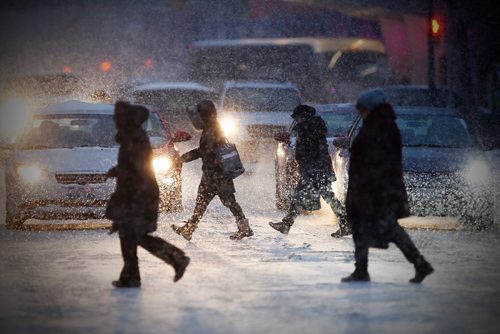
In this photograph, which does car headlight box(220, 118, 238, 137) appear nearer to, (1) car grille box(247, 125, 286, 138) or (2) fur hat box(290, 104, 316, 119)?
(1) car grille box(247, 125, 286, 138)

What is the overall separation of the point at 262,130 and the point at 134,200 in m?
15.0

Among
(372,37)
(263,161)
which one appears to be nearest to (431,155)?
(263,161)

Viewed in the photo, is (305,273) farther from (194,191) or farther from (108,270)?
(194,191)

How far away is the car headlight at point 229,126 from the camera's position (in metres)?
24.7

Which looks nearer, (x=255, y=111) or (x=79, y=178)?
(x=79, y=178)

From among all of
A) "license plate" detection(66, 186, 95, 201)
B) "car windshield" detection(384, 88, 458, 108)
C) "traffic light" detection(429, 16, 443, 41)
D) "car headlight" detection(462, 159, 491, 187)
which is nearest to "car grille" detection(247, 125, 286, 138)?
"car windshield" detection(384, 88, 458, 108)

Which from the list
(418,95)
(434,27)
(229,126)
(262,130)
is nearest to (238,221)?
(262,130)

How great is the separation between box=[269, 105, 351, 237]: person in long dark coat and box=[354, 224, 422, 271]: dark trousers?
384 centimetres

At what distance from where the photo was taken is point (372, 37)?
33.2 m

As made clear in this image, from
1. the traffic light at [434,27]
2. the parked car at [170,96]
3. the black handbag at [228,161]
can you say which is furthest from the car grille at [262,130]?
the black handbag at [228,161]

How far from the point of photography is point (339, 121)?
58.4ft

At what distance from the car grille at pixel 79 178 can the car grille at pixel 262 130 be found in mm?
10273

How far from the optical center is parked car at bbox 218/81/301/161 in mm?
24484

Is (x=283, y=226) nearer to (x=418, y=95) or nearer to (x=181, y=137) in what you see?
(x=181, y=137)
